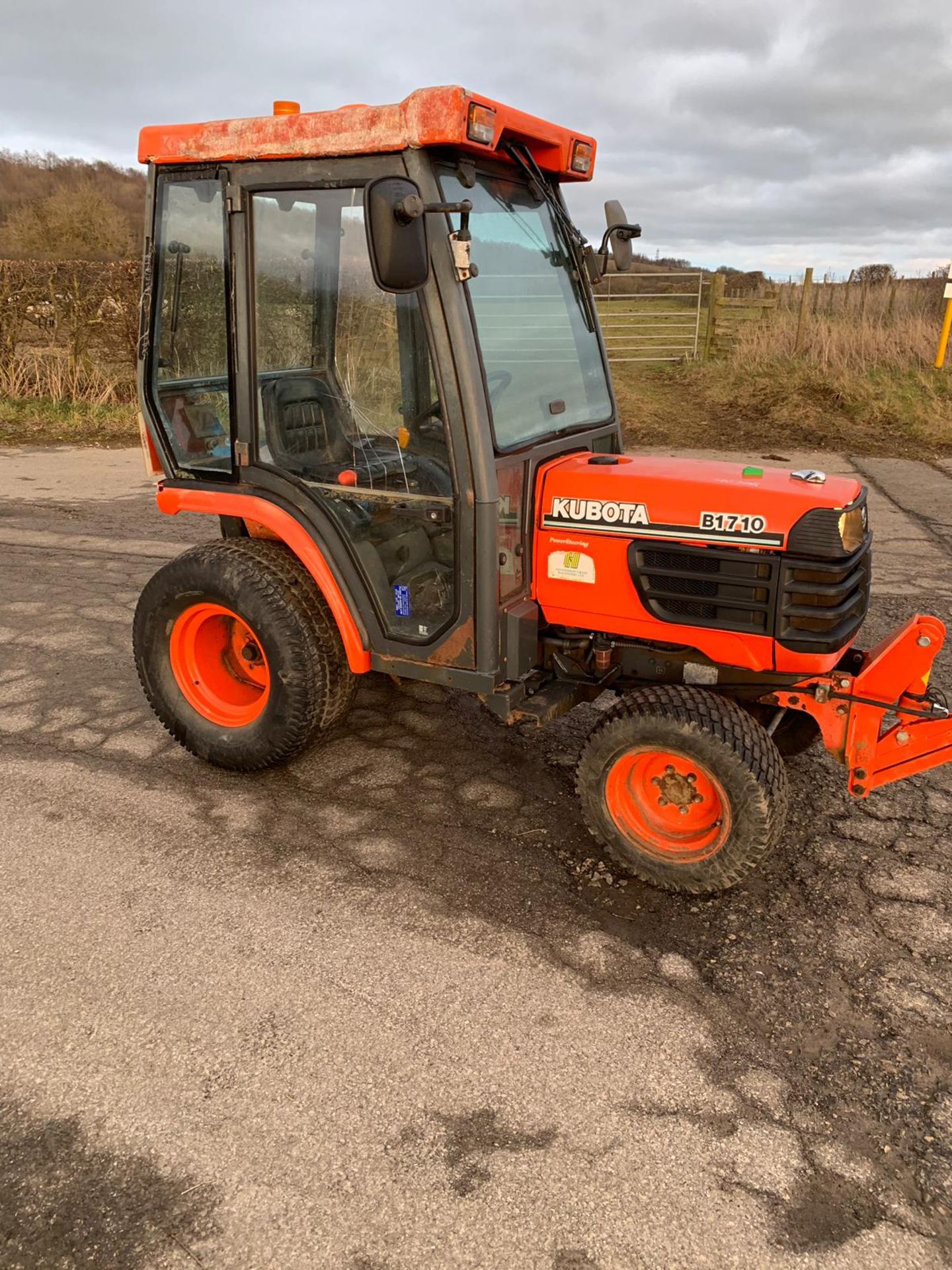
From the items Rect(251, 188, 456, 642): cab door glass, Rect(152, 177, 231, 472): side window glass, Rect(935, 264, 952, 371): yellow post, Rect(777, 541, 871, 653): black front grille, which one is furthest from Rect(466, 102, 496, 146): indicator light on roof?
Rect(935, 264, 952, 371): yellow post

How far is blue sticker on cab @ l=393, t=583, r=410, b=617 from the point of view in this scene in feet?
10.7

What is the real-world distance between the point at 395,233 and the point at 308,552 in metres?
1.21

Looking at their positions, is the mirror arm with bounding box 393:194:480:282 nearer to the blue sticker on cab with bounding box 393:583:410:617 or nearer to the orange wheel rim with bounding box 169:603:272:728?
the blue sticker on cab with bounding box 393:583:410:617

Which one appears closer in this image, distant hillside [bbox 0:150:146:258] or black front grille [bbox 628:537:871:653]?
black front grille [bbox 628:537:871:653]

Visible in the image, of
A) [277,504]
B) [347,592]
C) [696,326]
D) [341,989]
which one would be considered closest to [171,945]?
[341,989]

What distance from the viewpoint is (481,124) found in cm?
270

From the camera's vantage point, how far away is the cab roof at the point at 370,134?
2674 millimetres

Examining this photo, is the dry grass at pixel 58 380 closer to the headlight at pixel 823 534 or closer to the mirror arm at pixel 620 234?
the mirror arm at pixel 620 234

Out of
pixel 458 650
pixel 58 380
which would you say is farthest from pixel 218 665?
pixel 58 380

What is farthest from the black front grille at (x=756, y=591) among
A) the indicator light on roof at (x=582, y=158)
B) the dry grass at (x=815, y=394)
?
the dry grass at (x=815, y=394)

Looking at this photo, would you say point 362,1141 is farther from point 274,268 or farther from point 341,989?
point 274,268

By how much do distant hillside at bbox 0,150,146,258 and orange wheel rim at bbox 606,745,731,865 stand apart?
20.1 m

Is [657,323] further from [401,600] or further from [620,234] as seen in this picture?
[401,600]

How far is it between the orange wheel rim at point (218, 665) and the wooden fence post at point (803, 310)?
1243 cm
